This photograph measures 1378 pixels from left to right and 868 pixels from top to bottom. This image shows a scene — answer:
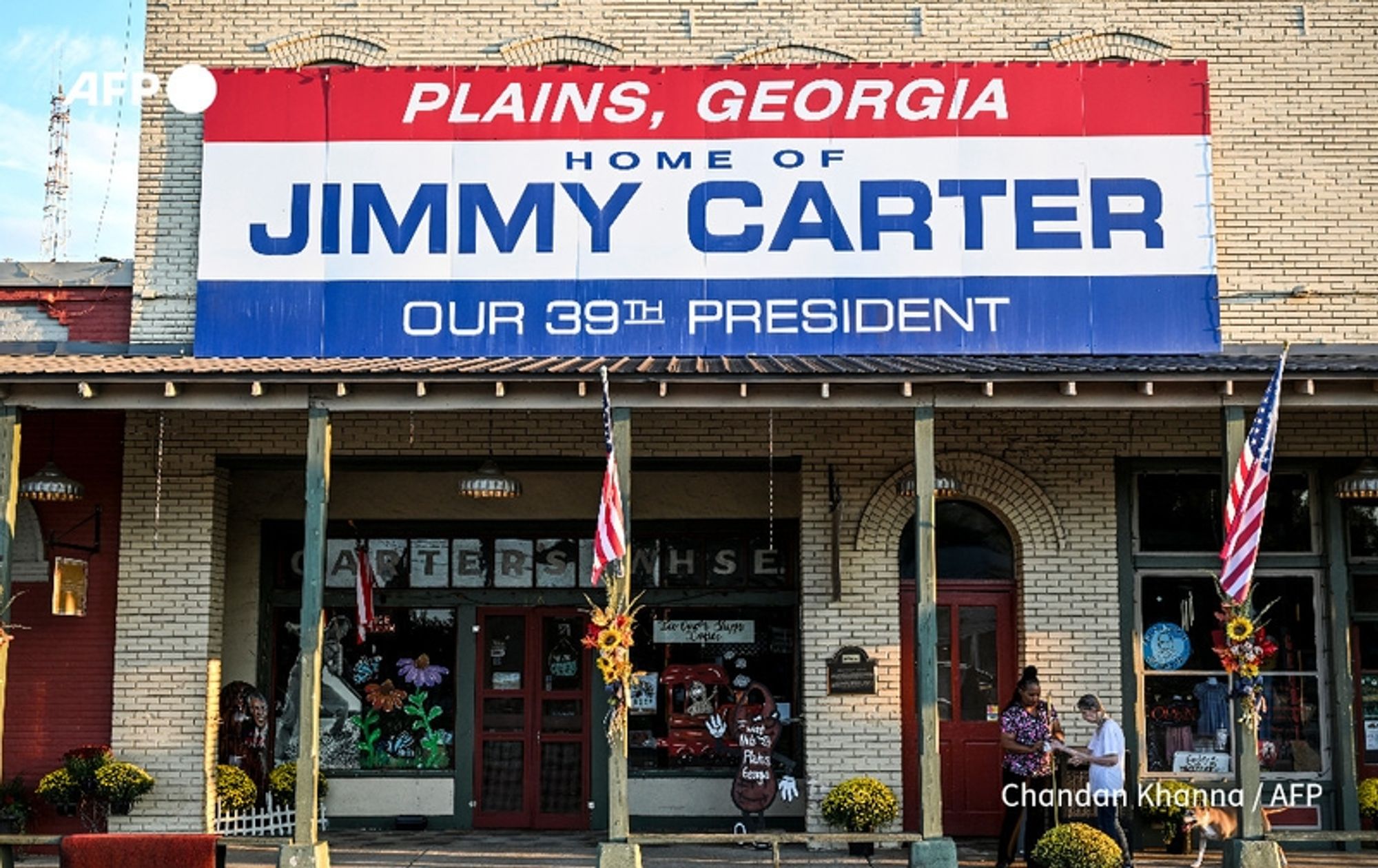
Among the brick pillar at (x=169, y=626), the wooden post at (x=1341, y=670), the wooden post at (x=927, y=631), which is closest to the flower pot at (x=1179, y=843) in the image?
the wooden post at (x=1341, y=670)

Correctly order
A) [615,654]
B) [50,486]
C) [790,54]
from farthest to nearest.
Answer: [790,54] → [50,486] → [615,654]

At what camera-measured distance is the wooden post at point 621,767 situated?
484 inches

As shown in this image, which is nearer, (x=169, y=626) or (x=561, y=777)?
(x=169, y=626)

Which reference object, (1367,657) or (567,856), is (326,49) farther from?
(1367,657)

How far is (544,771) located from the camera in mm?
15797

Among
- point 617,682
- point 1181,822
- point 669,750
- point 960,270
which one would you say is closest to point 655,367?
point 617,682

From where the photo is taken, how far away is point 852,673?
48.2ft

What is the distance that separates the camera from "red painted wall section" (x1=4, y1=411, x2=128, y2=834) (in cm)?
1477

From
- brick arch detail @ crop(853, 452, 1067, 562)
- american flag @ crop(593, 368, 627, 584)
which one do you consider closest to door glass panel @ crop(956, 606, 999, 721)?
brick arch detail @ crop(853, 452, 1067, 562)

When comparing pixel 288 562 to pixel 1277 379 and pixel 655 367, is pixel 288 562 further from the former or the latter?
pixel 1277 379

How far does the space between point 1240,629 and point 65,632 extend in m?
10.6

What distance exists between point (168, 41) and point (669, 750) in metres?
8.77

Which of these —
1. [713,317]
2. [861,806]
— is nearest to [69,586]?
[713,317]

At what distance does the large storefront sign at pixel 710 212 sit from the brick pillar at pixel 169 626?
4.30ft
